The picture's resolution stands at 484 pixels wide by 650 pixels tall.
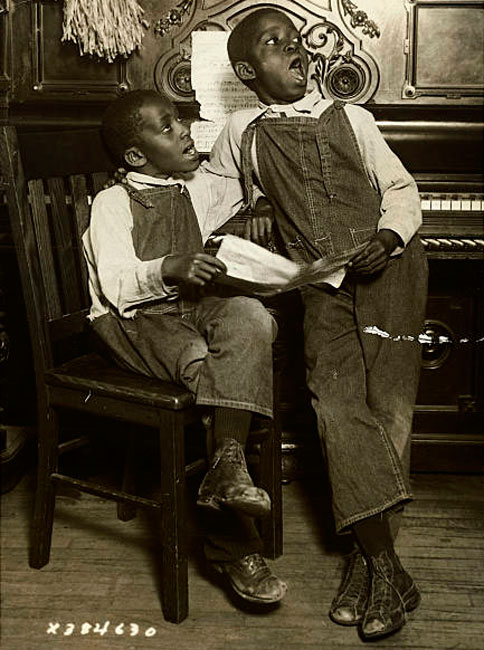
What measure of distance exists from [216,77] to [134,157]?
0.44 metres

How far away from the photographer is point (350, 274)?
1.93 m

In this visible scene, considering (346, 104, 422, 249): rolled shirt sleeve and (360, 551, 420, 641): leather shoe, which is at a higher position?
(346, 104, 422, 249): rolled shirt sleeve

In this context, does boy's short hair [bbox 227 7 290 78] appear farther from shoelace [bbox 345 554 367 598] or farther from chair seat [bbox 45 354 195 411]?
shoelace [bbox 345 554 367 598]

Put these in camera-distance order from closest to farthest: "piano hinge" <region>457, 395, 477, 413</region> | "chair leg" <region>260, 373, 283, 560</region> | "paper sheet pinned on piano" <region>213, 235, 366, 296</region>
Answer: "paper sheet pinned on piano" <region>213, 235, 366, 296</region> → "chair leg" <region>260, 373, 283, 560</region> → "piano hinge" <region>457, 395, 477, 413</region>

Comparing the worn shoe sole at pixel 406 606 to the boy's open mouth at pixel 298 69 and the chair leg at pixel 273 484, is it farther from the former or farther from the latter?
the boy's open mouth at pixel 298 69

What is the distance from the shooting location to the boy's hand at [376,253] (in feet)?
5.90

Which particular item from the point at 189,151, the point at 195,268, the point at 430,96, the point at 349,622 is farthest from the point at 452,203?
the point at 349,622

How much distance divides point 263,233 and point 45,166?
54 cm

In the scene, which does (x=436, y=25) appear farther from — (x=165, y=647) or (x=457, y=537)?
(x=165, y=647)

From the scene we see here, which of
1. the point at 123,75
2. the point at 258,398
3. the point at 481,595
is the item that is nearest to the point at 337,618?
the point at 481,595

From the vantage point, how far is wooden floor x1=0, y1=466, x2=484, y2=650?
175cm

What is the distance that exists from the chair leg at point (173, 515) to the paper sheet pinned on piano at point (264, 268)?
11.9 inches

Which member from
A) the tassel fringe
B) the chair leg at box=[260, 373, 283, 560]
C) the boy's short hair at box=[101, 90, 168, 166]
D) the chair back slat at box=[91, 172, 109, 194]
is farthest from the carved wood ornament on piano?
the chair leg at box=[260, 373, 283, 560]

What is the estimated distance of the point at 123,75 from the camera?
2326 millimetres
